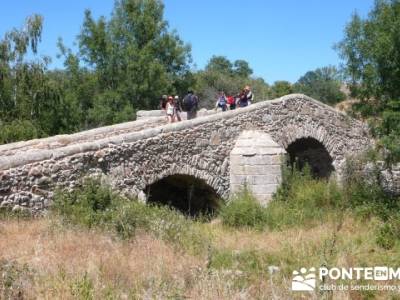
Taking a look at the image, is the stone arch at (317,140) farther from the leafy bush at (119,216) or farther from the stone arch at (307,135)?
the leafy bush at (119,216)

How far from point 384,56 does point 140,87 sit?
18.8 metres

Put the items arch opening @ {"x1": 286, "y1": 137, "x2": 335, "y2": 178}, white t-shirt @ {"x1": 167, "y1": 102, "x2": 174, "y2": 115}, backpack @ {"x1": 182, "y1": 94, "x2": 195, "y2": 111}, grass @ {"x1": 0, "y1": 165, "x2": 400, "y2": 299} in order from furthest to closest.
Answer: arch opening @ {"x1": 286, "y1": 137, "x2": 335, "y2": 178}, backpack @ {"x1": 182, "y1": 94, "x2": 195, "y2": 111}, white t-shirt @ {"x1": 167, "y1": 102, "x2": 174, "y2": 115}, grass @ {"x1": 0, "y1": 165, "x2": 400, "y2": 299}

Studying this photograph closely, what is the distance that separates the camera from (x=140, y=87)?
28719 millimetres

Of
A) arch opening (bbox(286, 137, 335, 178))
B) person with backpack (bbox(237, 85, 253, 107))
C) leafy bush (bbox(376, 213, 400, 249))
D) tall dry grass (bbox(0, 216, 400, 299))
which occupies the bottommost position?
tall dry grass (bbox(0, 216, 400, 299))

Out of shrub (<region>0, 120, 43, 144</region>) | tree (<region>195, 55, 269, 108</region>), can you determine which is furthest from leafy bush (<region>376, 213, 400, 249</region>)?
tree (<region>195, 55, 269, 108</region>)

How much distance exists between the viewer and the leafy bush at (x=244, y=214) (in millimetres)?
11375

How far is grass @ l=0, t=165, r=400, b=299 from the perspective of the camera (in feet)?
17.3

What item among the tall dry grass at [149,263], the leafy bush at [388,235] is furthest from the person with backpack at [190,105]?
the leafy bush at [388,235]

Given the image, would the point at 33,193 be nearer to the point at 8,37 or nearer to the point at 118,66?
the point at 8,37

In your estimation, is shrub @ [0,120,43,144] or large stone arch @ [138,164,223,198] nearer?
large stone arch @ [138,164,223,198]

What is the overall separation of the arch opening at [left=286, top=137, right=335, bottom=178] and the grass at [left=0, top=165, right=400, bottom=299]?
5.53 m

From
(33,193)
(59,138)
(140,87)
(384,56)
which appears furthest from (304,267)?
(140,87)

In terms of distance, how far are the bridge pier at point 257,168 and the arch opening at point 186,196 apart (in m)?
0.77

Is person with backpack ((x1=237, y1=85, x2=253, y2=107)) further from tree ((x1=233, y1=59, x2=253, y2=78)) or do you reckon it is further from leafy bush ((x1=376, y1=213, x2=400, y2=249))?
tree ((x1=233, y1=59, x2=253, y2=78))
